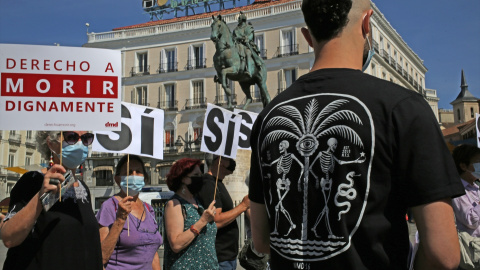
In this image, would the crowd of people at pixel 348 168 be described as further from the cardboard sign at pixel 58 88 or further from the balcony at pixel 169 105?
the balcony at pixel 169 105

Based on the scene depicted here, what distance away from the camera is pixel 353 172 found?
1516mm

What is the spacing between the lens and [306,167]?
5.26 feet

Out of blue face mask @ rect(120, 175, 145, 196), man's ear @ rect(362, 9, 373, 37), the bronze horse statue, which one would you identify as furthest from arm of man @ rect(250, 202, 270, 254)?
the bronze horse statue

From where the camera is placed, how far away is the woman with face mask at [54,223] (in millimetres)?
2453

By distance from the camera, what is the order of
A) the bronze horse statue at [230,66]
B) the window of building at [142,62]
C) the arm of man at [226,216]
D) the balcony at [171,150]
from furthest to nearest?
the window of building at [142,62], the balcony at [171,150], the bronze horse statue at [230,66], the arm of man at [226,216]

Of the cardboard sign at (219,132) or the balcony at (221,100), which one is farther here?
the balcony at (221,100)

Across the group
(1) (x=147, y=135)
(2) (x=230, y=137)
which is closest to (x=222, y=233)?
(1) (x=147, y=135)

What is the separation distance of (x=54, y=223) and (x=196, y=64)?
43.1 m

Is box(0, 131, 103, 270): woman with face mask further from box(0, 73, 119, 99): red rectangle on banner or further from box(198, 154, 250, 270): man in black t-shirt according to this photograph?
box(198, 154, 250, 270): man in black t-shirt

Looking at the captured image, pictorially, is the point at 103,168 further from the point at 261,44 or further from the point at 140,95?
the point at 261,44

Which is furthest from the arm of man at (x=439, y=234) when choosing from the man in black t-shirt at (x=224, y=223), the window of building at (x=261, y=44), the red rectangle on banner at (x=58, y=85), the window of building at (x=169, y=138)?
the window of building at (x=169, y=138)

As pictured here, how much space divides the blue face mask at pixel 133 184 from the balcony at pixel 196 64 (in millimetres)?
40886

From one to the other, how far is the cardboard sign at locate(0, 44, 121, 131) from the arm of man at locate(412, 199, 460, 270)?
211 cm

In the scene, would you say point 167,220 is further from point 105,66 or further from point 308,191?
point 308,191
